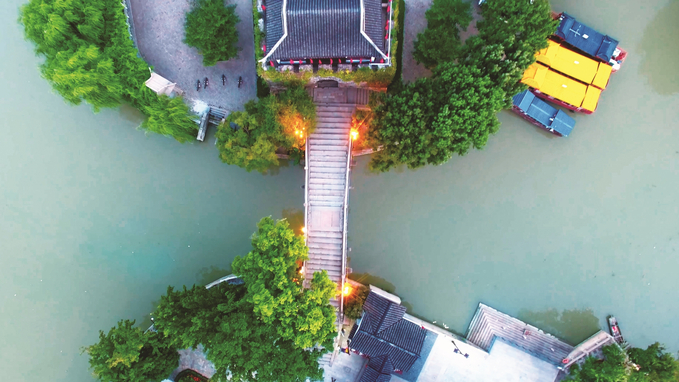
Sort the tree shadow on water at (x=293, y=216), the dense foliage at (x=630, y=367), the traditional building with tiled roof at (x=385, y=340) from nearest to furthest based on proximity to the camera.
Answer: the dense foliage at (x=630, y=367) < the traditional building with tiled roof at (x=385, y=340) < the tree shadow on water at (x=293, y=216)

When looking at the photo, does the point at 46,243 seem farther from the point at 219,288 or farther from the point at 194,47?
the point at 194,47

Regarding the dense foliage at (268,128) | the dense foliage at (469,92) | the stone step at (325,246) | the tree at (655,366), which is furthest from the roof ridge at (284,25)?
the tree at (655,366)

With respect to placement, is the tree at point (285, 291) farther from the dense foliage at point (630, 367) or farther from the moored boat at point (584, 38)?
the moored boat at point (584, 38)

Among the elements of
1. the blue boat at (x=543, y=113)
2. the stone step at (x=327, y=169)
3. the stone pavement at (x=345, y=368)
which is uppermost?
the blue boat at (x=543, y=113)

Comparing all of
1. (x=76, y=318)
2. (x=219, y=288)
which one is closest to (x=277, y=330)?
(x=219, y=288)

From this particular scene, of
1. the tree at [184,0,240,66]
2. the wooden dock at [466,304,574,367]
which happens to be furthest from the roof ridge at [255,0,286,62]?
the wooden dock at [466,304,574,367]

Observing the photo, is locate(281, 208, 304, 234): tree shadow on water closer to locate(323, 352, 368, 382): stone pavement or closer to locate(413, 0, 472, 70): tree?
locate(323, 352, 368, 382): stone pavement
